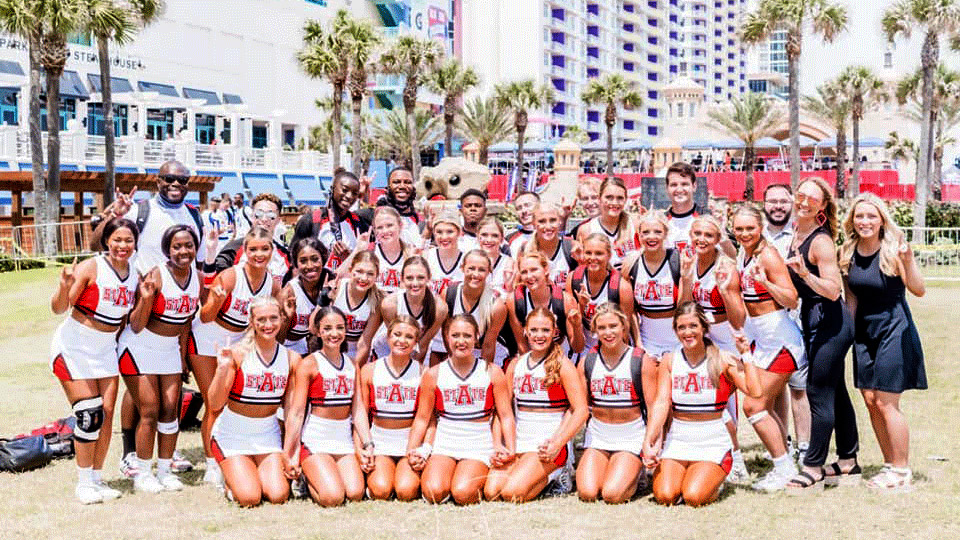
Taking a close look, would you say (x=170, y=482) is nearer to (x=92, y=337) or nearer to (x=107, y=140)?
(x=92, y=337)

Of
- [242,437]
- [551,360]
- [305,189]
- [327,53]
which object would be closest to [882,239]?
[551,360]

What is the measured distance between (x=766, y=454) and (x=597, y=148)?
6255cm

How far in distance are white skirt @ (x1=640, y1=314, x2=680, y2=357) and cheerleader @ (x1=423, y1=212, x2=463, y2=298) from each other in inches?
58.1

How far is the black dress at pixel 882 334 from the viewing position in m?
6.90

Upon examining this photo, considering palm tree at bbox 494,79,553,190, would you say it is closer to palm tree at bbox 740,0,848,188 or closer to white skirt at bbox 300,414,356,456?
palm tree at bbox 740,0,848,188

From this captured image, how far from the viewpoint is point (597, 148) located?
229ft

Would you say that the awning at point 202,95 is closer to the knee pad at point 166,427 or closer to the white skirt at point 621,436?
the knee pad at point 166,427

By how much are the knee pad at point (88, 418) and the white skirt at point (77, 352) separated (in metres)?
0.17

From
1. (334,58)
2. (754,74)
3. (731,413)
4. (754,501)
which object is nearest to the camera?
(754,501)

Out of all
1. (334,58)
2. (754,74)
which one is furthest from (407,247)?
(754,74)

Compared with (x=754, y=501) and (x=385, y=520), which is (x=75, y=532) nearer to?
(x=385, y=520)

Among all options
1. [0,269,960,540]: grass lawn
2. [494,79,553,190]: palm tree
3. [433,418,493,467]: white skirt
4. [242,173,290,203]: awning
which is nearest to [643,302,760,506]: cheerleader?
[0,269,960,540]: grass lawn

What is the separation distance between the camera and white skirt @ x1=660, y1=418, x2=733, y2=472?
6898 millimetres

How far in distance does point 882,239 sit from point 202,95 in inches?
2243
